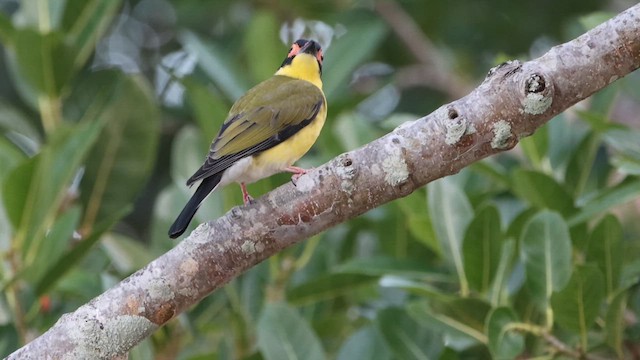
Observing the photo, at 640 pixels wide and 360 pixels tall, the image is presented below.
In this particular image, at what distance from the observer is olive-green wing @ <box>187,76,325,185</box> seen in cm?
308

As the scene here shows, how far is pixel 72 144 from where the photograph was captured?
3.64m

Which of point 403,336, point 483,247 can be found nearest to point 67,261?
point 403,336

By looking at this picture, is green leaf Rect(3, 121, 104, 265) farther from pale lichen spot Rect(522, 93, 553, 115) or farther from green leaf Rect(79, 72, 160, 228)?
pale lichen spot Rect(522, 93, 553, 115)

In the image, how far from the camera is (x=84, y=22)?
442 cm

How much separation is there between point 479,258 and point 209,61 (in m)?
1.86

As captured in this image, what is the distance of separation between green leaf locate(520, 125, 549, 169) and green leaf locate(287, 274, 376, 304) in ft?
2.53

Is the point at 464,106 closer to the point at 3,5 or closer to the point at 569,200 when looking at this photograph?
the point at 569,200

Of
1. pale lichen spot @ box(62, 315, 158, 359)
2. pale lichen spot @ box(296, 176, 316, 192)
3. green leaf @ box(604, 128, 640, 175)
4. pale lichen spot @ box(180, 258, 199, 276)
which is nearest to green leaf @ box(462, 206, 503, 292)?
green leaf @ box(604, 128, 640, 175)

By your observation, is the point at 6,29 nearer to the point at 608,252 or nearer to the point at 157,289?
the point at 157,289

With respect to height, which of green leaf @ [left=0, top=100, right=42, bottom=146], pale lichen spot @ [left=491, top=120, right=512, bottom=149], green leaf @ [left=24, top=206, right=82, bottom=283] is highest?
green leaf @ [left=0, top=100, right=42, bottom=146]

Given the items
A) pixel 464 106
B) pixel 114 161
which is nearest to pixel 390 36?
pixel 114 161

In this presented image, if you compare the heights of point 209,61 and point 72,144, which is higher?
point 209,61

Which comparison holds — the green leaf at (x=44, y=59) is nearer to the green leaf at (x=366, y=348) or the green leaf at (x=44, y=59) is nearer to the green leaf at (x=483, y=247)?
the green leaf at (x=366, y=348)

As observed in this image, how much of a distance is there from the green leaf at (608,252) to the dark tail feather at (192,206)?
1.20 metres
